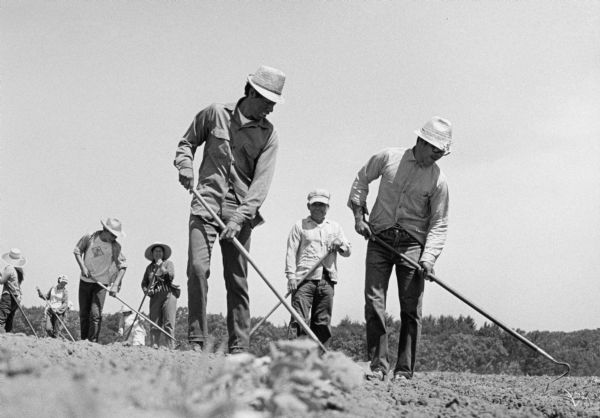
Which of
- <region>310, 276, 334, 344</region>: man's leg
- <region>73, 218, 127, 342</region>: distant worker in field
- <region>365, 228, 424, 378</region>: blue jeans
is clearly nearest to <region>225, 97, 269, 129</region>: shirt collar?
<region>365, 228, 424, 378</region>: blue jeans

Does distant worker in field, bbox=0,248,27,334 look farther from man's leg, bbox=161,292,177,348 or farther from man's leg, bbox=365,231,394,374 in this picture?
man's leg, bbox=365,231,394,374

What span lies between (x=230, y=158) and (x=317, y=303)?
301cm

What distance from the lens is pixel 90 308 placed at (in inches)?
420

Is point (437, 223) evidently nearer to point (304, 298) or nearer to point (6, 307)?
point (304, 298)

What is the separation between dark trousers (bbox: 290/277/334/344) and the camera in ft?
27.4

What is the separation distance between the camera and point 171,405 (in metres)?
2.37

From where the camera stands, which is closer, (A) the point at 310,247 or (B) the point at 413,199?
(B) the point at 413,199

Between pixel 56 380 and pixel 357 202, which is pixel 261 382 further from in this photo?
pixel 357 202

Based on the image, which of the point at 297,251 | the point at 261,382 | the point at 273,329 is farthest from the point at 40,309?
the point at 261,382

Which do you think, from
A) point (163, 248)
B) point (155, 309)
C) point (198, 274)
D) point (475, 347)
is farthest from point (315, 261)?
point (475, 347)

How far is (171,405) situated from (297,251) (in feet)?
20.9

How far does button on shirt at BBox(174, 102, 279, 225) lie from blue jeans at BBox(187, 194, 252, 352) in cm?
12

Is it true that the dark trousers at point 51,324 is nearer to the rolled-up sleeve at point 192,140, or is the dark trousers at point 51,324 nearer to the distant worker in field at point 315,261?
the distant worker in field at point 315,261

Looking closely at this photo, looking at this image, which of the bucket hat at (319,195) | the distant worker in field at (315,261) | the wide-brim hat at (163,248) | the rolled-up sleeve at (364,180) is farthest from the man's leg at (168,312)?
the rolled-up sleeve at (364,180)
